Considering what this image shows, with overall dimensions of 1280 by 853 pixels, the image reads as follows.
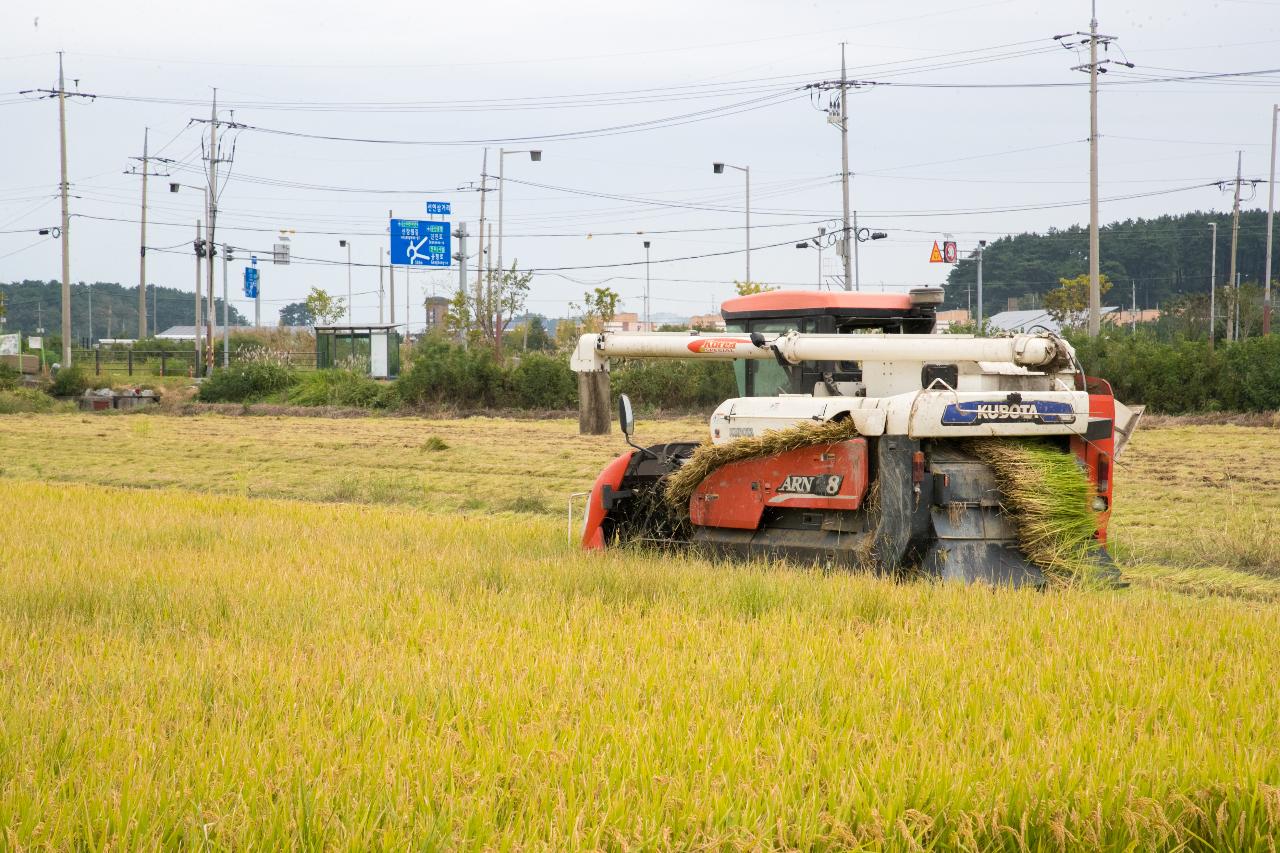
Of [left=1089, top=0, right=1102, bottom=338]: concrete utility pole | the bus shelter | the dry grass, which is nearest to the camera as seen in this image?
the dry grass

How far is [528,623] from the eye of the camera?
6383mm

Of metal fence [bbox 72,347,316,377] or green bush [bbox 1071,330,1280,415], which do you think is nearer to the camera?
green bush [bbox 1071,330,1280,415]

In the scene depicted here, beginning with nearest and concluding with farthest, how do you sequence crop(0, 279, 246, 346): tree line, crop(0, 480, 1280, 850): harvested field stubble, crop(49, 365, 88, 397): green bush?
1. crop(0, 480, 1280, 850): harvested field stubble
2. crop(49, 365, 88, 397): green bush
3. crop(0, 279, 246, 346): tree line

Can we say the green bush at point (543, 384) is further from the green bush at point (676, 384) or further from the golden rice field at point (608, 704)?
the golden rice field at point (608, 704)

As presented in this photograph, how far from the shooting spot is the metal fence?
173 feet

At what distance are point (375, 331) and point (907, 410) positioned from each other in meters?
40.6

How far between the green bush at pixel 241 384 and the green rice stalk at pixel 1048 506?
38181mm

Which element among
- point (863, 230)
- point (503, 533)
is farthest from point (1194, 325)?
point (503, 533)

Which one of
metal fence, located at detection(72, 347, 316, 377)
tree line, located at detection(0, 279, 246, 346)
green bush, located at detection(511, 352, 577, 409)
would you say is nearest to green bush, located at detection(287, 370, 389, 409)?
green bush, located at detection(511, 352, 577, 409)

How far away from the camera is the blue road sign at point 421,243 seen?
154ft

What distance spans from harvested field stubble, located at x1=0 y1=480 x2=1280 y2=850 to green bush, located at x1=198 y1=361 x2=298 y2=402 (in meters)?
36.9

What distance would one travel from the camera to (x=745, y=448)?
8500mm

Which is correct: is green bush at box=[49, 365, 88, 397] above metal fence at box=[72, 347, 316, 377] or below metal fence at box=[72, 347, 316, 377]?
below

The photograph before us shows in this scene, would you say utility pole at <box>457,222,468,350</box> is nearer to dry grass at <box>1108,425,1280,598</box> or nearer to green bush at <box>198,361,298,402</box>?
green bush at <box>198,361,298,402</box>
